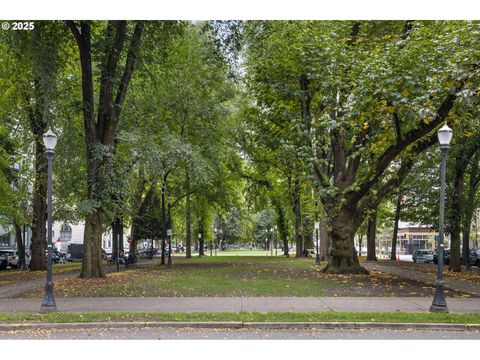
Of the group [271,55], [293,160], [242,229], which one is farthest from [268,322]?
[242,229]

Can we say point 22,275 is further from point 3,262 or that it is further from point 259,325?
point 259,325

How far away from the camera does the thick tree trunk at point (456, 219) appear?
28.0 meters

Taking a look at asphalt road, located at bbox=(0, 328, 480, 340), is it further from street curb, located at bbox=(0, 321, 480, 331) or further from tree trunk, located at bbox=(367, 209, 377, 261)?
tree trunk, located at bbox=(367, 209, 377, 261)

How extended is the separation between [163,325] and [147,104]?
18.1 m

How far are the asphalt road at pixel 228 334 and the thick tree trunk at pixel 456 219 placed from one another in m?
19.3

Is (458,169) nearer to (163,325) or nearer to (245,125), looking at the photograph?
(245,125)

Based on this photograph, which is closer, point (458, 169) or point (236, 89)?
point (458, 169)

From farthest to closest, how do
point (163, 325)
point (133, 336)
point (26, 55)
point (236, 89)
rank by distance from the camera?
point (236, 89) → point (26, 55) → point (163, 325) → point (133, 336)

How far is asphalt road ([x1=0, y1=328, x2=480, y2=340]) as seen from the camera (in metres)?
9.51

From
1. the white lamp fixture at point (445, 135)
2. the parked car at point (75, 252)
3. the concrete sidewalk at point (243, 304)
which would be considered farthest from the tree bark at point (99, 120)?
the parked car at point (75, 252)

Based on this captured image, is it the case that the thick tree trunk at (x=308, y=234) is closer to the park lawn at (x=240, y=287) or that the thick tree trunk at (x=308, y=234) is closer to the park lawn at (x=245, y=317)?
the park lawn at (x=240, y=287)

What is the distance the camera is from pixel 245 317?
10.9 meters

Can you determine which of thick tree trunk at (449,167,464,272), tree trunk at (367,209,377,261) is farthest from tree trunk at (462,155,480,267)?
tree trunk at (367,209,377,261)

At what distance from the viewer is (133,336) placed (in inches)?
378
